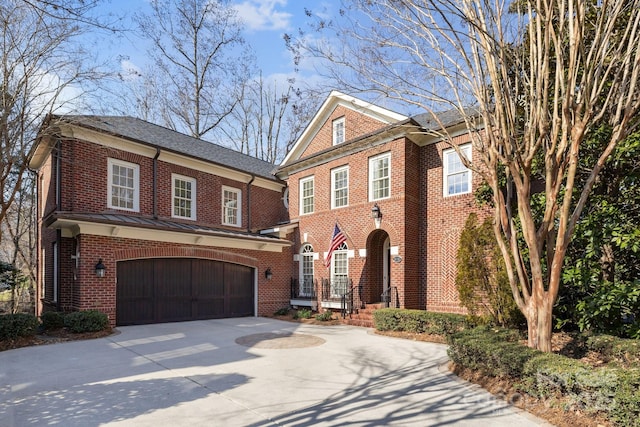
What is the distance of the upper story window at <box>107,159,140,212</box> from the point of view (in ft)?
42.6

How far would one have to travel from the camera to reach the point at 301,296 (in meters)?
16.6

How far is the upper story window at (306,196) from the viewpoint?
17172 millimetres

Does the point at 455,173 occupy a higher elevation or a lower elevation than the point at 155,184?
higher

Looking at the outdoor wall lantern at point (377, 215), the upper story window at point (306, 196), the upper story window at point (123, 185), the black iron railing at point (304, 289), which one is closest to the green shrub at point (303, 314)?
the black iron railing at point (304, 289)

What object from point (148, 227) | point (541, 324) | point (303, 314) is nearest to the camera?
point (541, 324)

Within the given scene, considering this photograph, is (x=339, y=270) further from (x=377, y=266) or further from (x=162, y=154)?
(x=162, y=154)

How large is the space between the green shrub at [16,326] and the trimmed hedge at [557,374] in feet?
31.1

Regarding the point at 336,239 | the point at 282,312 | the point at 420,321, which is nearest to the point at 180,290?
the point at 282,312

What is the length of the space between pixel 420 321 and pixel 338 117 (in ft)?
29.8

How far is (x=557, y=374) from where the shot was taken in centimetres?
505

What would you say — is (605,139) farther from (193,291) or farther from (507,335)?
(193,291)

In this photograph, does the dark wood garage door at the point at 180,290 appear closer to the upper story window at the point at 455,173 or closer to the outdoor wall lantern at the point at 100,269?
the outdoor wall lantern at the point at 100,269

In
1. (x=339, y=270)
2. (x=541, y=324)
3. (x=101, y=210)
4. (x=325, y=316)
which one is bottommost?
(x=325, y=316)

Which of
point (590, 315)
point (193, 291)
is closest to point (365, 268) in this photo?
point (193, 291)
